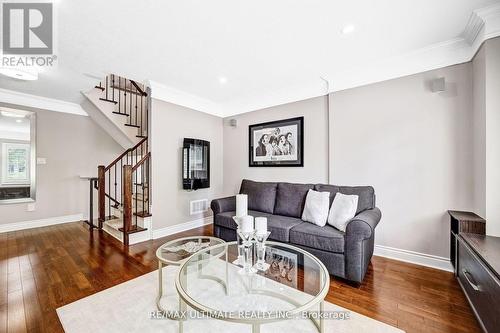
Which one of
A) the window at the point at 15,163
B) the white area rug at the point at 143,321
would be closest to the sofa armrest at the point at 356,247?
the white area rug at the point at 143,321

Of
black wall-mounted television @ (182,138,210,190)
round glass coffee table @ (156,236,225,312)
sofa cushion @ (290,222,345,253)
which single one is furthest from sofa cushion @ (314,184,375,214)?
black wall-mounted television @ (182,138,210,190)

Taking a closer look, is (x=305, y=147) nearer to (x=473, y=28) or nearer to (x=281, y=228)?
(x=281, y=228)

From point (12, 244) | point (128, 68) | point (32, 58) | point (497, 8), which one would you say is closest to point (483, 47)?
point (497, 8)

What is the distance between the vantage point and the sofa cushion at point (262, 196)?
329 cm

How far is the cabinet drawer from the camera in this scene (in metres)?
1.25

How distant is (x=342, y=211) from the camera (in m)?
2.42

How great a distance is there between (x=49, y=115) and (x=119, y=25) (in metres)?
3.48

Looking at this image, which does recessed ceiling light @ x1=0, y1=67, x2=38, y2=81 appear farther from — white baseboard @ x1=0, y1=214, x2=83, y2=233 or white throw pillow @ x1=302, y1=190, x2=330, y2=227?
white throw pillow @ x1=302, y1=190, x2=330, y2=227

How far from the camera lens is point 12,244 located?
3119 mm

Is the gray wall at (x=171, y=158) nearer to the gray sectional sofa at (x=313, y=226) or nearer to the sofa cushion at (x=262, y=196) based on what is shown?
the gray sectional sofa at (x=313, y=226)

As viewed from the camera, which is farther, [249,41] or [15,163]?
[15,163]

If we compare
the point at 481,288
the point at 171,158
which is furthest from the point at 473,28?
the point at 171,158

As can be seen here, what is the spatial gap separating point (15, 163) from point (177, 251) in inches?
159

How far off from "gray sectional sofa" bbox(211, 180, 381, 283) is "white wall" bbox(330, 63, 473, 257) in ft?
1.02
